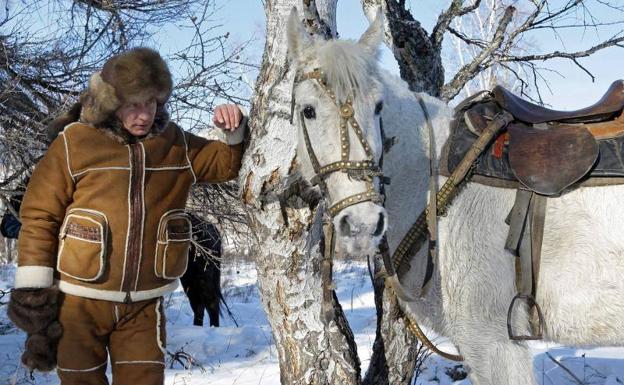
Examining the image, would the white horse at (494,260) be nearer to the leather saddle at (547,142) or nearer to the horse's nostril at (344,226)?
the leather saddle at (547,142)

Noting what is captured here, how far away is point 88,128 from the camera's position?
280cm

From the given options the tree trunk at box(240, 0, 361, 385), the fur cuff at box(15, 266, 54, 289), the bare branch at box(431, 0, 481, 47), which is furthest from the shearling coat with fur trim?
the bare branch at box(431, 0, 481, 47)

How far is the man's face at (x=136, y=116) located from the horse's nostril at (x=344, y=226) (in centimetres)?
114

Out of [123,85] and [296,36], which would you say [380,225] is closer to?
[296,36]

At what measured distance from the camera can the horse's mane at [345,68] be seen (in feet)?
7.86

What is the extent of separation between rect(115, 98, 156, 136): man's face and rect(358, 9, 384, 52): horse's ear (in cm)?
104

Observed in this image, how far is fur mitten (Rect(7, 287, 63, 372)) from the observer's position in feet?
8.55

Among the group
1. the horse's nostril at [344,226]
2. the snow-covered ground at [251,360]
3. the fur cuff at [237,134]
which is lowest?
the snow-covered ground at [251,360]

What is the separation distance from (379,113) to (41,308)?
1669 mm

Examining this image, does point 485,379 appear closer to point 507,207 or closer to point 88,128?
point 507,207

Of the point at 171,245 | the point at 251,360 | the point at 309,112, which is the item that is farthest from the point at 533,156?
the point at 251,360

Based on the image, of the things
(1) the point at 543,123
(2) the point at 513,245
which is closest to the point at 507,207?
(2) the point at 513,245

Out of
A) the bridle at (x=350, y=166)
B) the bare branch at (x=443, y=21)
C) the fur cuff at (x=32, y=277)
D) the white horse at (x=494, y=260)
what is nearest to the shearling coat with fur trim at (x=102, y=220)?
the fur cuff at (x=32, y=277)

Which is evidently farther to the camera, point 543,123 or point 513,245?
point 543,123
